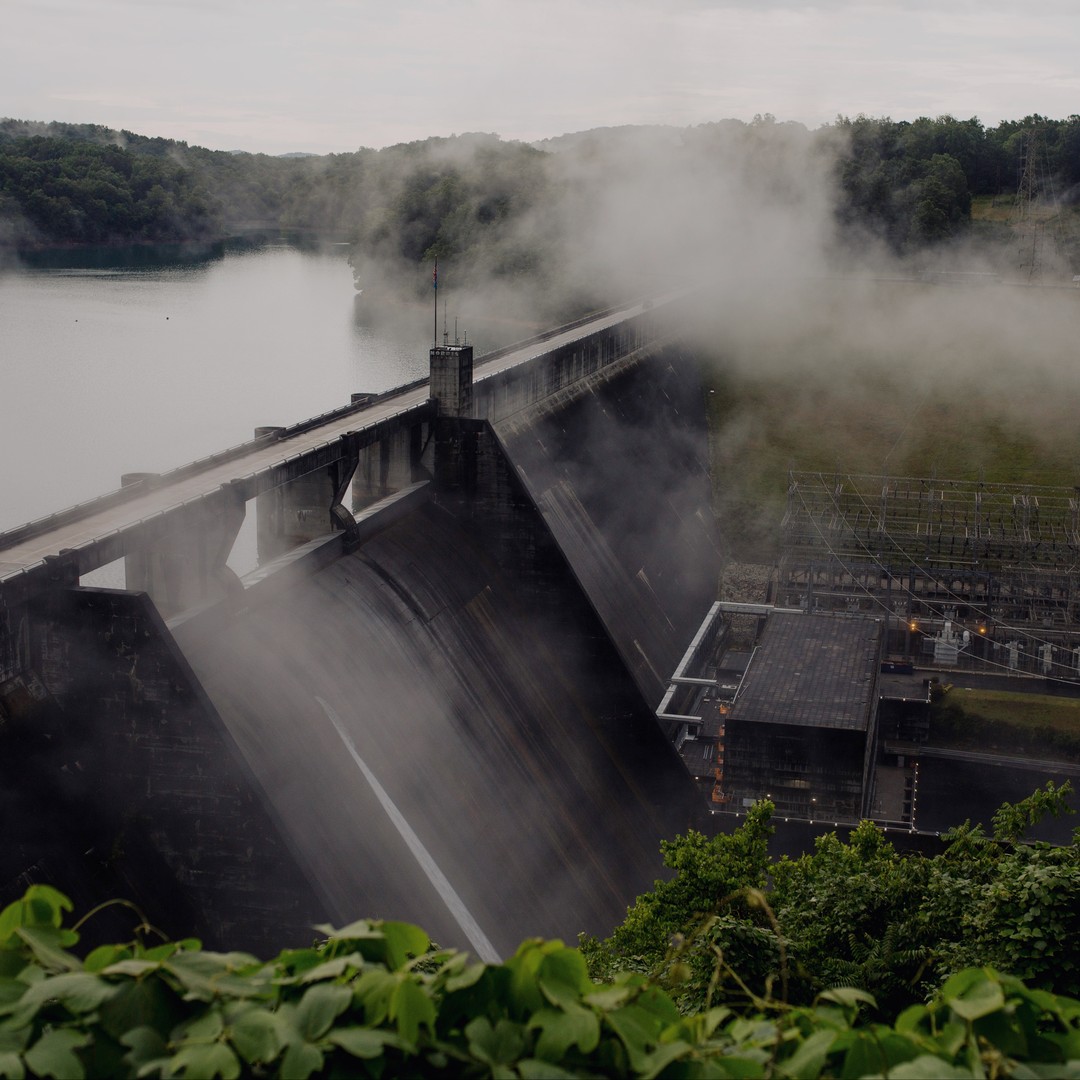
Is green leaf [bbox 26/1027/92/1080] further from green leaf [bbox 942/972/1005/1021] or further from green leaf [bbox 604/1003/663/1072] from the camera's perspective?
green leaf [bbox 942/972/1005/1021]

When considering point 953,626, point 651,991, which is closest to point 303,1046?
point 651,991

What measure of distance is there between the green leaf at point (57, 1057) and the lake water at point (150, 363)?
23.7 metres

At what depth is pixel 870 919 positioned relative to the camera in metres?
10.2

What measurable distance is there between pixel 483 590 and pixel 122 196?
47.8 meters

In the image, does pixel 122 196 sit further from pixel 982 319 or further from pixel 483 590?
pixel 483 590

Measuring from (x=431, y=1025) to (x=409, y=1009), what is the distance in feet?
0.31

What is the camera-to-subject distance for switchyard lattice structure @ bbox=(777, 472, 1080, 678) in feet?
105

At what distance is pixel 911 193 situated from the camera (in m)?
67.4

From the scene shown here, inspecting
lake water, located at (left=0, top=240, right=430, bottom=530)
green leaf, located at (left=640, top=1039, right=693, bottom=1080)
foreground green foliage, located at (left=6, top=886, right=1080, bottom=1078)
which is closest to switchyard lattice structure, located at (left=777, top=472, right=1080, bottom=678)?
lake water, located at (left=0, top=240, right=430, bottom=530)

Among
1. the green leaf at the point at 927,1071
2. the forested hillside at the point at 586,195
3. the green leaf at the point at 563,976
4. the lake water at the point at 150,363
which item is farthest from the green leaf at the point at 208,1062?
the forested hillside at the point at 586,195

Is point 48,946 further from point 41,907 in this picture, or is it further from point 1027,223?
point 1027,223

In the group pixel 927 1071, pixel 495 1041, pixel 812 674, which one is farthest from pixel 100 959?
pixel 812 674

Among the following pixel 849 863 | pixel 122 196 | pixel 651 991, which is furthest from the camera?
pixel 122 196

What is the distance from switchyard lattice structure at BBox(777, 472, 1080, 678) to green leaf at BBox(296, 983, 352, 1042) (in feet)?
96.2
